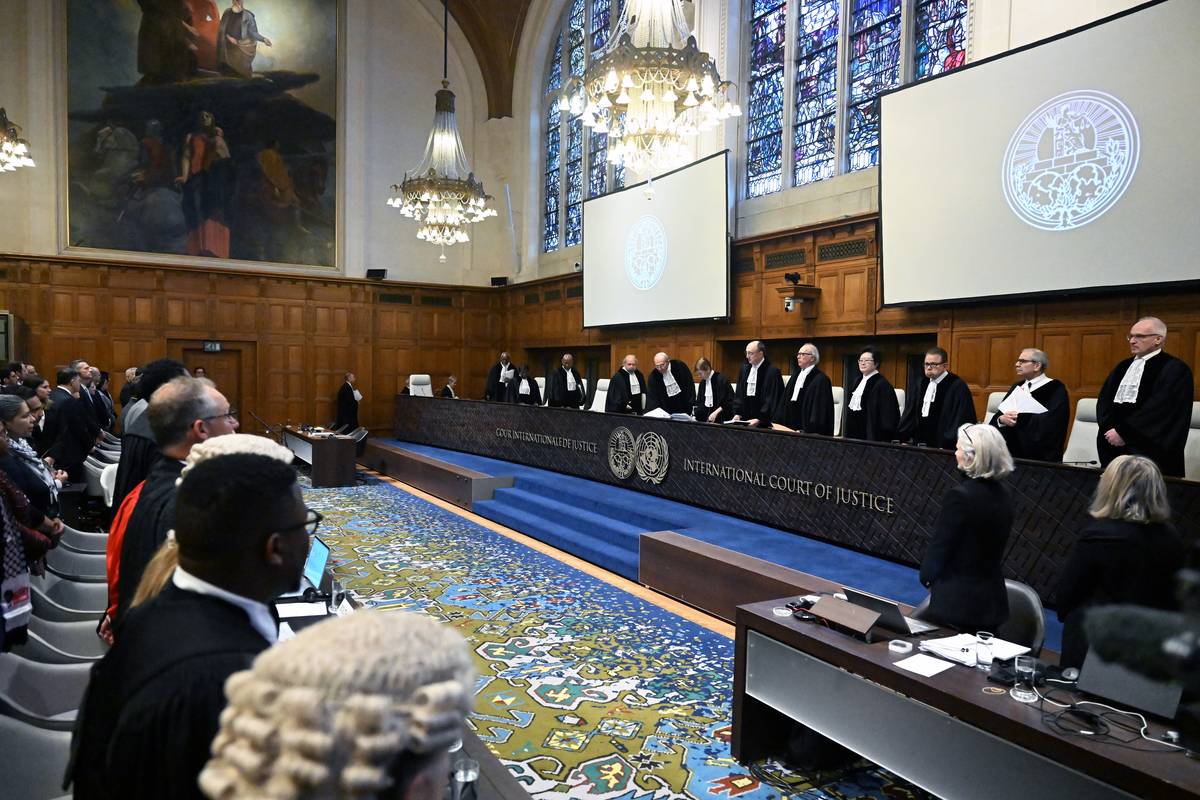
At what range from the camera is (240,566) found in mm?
1065

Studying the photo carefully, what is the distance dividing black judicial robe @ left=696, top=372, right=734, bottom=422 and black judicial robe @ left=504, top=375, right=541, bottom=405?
426cm

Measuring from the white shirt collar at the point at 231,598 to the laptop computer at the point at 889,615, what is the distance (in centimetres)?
216

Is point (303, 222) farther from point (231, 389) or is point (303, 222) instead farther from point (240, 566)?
point (240, 566)

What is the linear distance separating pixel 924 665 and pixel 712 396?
19.6 feet

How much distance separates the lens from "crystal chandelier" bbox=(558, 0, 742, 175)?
18.2ft

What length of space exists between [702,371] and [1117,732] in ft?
20.9

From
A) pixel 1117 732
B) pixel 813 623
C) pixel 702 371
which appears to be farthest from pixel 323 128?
pixel 1117 732

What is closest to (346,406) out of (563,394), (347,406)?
(347,406)

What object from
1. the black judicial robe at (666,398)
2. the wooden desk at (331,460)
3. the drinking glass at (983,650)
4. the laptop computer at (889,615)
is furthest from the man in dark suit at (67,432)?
the drinking glass at (983,650)

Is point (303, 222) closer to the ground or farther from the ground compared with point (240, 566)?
farther from the ground

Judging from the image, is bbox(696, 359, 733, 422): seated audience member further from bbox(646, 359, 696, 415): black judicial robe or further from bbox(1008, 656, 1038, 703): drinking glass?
bbox(1008, 656, 1038, 703): drinking glass

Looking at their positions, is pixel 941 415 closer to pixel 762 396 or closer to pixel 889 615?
pixel 762 396

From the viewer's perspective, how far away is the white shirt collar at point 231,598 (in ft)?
3.45

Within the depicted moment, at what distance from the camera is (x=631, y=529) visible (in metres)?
6.20
